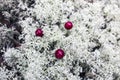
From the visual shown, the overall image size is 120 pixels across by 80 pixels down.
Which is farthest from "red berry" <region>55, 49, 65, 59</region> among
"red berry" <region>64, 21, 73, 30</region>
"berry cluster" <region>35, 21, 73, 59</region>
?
"red berry" <region>64, 21, 73, 30</region>

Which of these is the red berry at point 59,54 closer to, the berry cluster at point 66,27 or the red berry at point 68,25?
the berry cluster at point 66,27

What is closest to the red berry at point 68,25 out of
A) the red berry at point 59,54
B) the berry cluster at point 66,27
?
the berry cluster at point 66,27

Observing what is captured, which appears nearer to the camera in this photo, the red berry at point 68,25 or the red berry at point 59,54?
the red berry at point 59,54

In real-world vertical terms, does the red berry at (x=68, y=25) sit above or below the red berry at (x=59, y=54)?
above

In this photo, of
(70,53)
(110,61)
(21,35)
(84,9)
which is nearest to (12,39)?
(21,35)

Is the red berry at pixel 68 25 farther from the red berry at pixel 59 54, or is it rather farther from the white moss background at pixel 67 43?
the red berry at pixel 59 54

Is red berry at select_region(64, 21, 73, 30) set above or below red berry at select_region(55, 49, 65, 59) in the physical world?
above

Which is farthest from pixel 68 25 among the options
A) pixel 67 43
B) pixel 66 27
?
pixel 67 43

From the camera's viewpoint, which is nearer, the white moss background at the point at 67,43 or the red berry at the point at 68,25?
the white moss background at the point at 67,43

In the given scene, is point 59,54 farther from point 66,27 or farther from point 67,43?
point 66,27

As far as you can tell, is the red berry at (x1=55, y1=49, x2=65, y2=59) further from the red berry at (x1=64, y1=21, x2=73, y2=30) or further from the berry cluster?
the red berry at (x1=64, y1=21, x2=73, y2=30)
